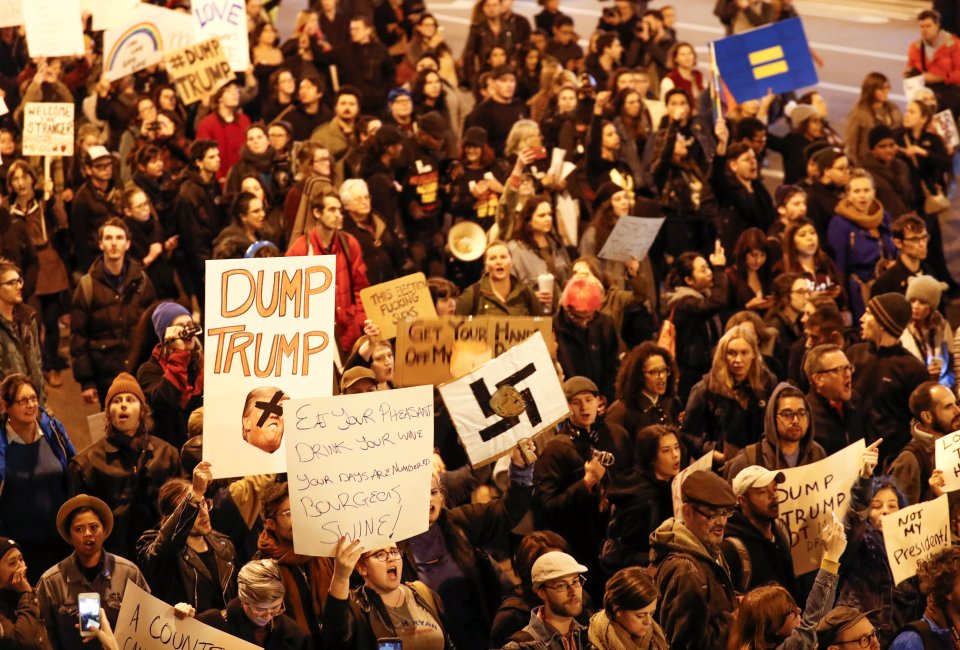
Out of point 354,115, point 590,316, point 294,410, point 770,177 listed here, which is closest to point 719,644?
point 294,410

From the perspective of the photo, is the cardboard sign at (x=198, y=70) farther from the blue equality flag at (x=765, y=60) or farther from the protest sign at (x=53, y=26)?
the blue equality flag at (x=765, y=60)

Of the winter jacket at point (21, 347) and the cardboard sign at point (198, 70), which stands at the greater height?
the cardboard sign at point (198, 70)

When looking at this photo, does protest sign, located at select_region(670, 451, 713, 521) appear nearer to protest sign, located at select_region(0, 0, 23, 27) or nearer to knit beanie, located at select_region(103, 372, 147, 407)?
knit beanie, located at select_region(103, 372, 147, 407)

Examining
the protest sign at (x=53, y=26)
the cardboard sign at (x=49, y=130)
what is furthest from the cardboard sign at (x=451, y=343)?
the protest sign at (x=53, y=26)

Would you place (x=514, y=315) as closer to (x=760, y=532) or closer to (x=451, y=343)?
(x=451, y=343)

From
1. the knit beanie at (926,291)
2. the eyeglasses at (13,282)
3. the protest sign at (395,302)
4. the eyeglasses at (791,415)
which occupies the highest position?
the eyeglasses at (791,415)

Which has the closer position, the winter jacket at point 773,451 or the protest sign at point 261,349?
the protest sign at point 261,349

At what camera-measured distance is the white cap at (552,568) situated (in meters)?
6.94

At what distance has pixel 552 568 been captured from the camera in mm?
6957

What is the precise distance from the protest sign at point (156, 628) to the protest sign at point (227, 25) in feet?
29.6

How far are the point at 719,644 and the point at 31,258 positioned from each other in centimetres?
685

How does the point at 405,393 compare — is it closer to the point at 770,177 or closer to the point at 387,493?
the point at 387,493

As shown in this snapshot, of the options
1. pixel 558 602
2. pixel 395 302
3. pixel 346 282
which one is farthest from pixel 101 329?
pixel 558 602

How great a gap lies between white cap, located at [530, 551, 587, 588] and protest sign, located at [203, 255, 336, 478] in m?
1.53
